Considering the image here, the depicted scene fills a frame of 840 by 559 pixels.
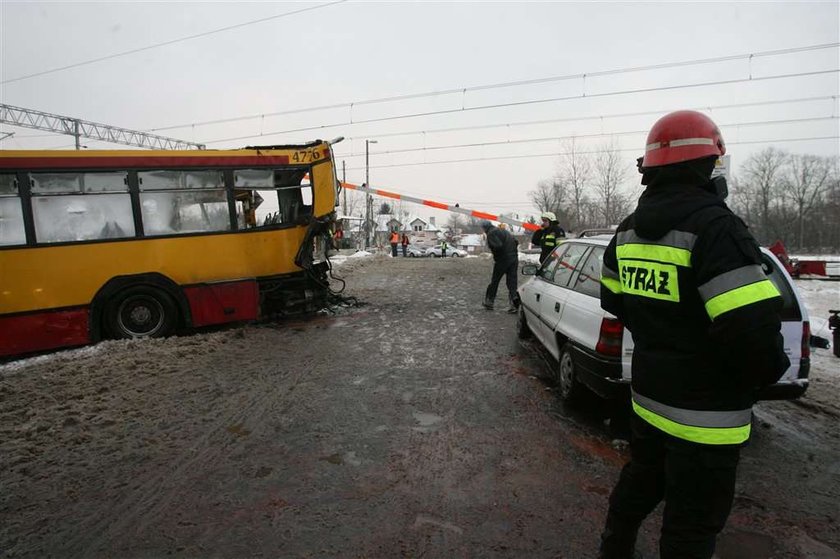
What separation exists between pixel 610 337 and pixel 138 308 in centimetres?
695

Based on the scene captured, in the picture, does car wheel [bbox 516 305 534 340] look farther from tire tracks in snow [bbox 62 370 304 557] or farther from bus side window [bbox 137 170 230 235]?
bus side window [bbox 137 170 230 235]

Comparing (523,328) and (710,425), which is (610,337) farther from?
(523,328)

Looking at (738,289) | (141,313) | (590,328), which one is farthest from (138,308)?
(738,289)

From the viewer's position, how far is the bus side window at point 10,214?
6582 mm

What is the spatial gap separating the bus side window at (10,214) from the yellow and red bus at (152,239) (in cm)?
1

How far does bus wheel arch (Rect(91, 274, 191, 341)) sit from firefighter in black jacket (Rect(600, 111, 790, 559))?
7.22 metres

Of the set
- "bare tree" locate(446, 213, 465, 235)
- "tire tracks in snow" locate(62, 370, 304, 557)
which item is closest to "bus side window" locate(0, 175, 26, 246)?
"tire tracks in snow" locate(62, 370, 304, 557)

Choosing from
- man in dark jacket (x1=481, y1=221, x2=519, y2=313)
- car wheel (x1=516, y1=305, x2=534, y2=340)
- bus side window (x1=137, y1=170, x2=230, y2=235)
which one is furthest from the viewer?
man in dark jacket (x1=481, y1=221, x2=519, y2=313)

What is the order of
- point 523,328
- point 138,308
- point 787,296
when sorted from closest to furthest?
point 787,296
point 523,328
point 138,308

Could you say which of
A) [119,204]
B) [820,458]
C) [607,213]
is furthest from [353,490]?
[607,213]

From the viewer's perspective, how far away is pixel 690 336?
178 cm

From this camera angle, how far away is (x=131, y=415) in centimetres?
421

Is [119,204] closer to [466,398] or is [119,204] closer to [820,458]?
[466,398]

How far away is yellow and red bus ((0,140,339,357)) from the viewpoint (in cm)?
664
